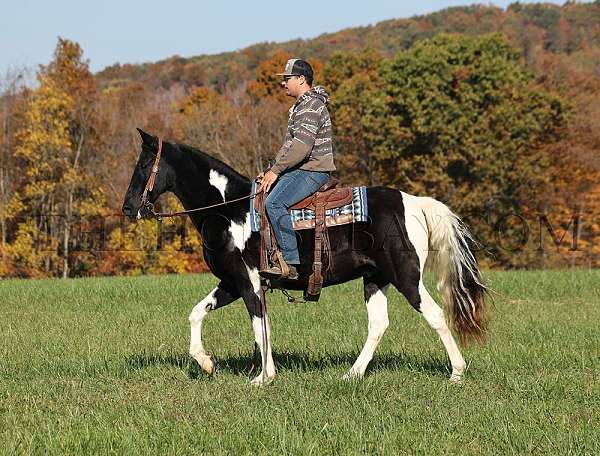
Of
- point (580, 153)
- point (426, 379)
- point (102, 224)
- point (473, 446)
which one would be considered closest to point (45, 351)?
point (426, 379)

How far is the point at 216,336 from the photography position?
10.7 m

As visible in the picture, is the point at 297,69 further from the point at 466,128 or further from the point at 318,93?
the point at 466,128

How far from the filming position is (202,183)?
768 centimetres

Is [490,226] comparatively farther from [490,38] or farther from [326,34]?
[326,34]

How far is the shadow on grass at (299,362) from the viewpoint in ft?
26.3

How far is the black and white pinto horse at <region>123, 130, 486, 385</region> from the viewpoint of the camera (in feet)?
24.6

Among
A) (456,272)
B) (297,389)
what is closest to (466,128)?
(456,272)

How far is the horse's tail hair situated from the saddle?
940 mm

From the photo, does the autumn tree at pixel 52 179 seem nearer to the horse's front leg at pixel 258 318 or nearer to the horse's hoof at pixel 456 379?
the horse's front leg at pixel 258 318

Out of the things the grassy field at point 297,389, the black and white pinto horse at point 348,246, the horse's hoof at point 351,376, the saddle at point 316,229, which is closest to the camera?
the grassy field at point 297,389

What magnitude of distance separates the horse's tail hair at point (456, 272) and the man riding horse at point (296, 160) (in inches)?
48.8

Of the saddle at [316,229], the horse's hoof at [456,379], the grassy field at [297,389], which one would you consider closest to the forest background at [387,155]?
the grassy field at [297,389]

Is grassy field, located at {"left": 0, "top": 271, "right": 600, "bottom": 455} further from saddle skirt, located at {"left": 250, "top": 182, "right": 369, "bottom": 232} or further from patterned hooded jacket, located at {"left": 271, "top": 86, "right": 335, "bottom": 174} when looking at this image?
patterned hooded jacket, located at {"left": 271, "top": 86, "right": 335, "bottom": 174}

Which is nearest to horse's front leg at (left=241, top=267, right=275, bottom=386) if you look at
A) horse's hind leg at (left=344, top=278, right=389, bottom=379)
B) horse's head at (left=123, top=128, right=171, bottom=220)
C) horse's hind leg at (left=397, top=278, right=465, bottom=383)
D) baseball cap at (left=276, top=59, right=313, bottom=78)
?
horse's hind leg at (left=344, top=278, right=389, bottom=379)
